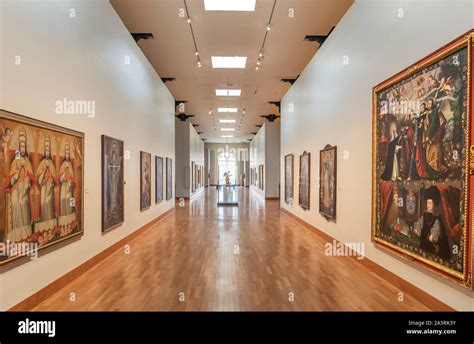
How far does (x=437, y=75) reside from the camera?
164 inches

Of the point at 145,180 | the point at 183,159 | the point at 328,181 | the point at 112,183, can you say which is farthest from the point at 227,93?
the point at 112,183

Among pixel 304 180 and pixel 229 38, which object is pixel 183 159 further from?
pixel 229 38

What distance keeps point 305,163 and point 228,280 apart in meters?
7.11

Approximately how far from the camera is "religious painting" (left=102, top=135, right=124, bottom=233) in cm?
686

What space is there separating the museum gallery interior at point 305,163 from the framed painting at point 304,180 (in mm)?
176

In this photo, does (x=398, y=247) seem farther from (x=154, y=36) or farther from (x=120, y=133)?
(x=154, y=36)

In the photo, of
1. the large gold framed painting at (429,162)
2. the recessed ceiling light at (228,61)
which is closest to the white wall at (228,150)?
the recessed ceiling light at (228,61)

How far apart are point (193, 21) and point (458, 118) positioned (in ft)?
25.6

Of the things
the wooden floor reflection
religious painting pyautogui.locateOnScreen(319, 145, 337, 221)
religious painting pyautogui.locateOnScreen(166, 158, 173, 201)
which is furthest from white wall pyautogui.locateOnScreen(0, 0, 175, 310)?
religious painting pyautogui.locateOnScreen(319, 145, 337, 221)

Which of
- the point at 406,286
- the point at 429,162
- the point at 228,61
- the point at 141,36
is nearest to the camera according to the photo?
the point at 429,162

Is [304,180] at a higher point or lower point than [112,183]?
lower

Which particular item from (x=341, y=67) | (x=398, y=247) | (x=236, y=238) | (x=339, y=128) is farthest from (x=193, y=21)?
(x=398, y=247)

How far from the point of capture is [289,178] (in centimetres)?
1468

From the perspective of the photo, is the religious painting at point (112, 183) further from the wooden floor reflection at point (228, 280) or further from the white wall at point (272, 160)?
the white wall at point (272, 160)
